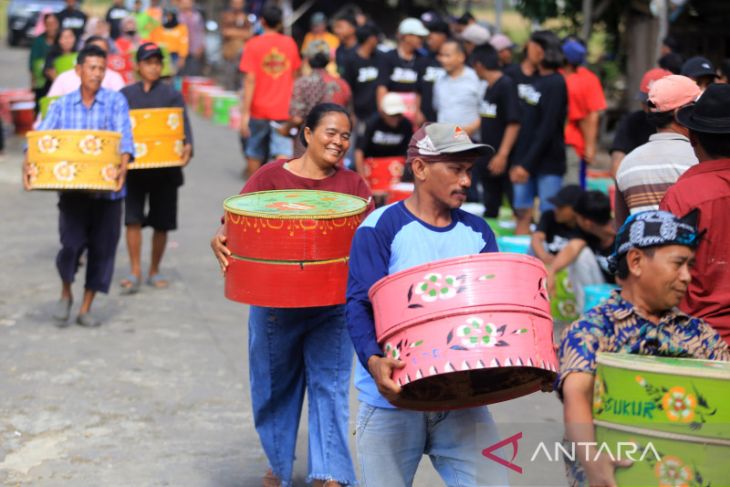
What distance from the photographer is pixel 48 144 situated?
8289 mm

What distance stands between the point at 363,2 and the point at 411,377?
22959 mm

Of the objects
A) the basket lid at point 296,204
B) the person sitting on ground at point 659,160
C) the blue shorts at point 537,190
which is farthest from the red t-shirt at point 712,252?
the blue shorts at point 537,190

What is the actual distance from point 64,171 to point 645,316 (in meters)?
5.42

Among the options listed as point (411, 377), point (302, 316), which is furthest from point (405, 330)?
point (302, 316)

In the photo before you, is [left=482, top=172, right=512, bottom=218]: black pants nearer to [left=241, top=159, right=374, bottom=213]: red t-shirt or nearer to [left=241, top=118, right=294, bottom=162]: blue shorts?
[left=241, top=118, right=294, bottom=162]: blue shorts

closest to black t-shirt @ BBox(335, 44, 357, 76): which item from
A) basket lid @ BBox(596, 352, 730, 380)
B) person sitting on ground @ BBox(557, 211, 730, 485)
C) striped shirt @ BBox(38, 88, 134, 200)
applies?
striped shirt @ BBox(38, 88, 134, 200)

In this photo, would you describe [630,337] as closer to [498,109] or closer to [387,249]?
[387,249]

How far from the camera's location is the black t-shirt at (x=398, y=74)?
1316 centimetres

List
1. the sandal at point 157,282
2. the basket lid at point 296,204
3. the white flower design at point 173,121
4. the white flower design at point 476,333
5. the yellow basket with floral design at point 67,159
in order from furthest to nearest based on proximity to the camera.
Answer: the sandal at point 157,282 → the white flower design at point 173,121 → the yellow basket with floral design at point 67,159 → the basket lid at point 296,204 → the white flower design at point 476,333

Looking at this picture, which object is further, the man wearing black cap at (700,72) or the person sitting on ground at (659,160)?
the man wearing black cap at (700,72)

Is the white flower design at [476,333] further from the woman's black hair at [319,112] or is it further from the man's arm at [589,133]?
the man's arm at [589,133]

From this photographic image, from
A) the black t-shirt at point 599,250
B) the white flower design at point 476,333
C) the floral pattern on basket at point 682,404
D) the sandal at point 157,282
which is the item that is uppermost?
the floral pattern on basket at point 682,404

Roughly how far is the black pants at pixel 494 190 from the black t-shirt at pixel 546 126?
593mm

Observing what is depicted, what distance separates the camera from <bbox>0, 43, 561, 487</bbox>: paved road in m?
6.48
